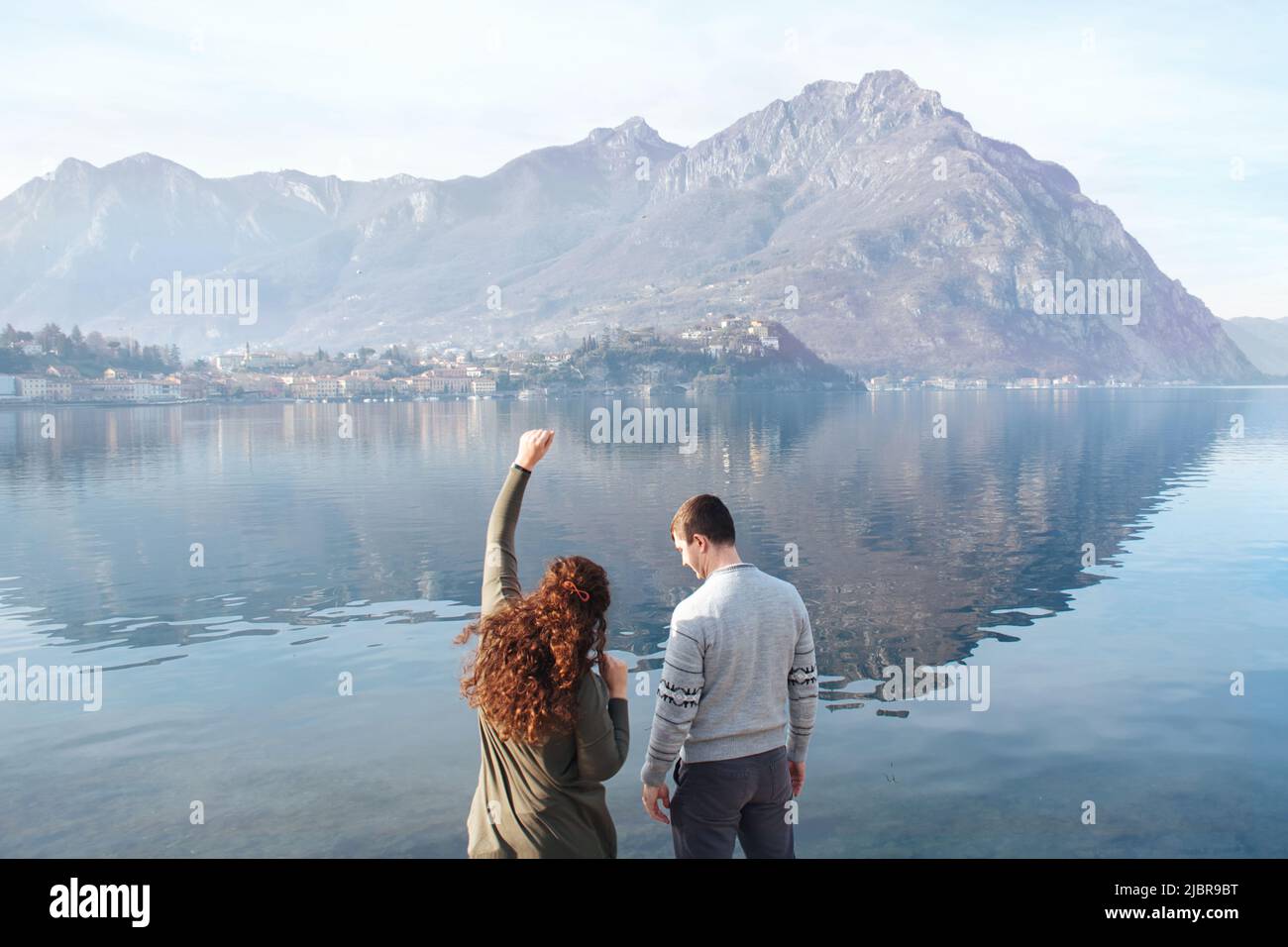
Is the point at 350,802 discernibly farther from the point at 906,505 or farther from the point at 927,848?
the point at 906,505

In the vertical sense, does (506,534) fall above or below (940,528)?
above

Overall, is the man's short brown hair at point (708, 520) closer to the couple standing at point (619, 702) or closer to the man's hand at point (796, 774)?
the couple standing at point (619, 702)

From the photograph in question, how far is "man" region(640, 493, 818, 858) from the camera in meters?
5.64

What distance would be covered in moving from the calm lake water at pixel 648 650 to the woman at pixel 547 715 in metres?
5.25

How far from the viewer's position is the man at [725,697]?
18.5 ft

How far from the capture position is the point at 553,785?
4980 mm

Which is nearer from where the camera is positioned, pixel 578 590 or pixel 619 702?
pixel 578 590

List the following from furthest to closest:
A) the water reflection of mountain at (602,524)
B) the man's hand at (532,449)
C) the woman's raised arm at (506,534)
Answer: the water reflection of mountain at (602,524) → the man's hand at (532,449) → the woman's raised arm at (506,534)

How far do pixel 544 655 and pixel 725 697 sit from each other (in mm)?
1427

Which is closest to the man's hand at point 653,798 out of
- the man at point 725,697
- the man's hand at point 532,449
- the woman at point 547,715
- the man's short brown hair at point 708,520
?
the man at point 725,697

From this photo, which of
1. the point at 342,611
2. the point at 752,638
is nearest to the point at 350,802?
the point at 752,638

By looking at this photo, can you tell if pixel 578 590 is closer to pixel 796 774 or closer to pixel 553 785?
pixel 553 785

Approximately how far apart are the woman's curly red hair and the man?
967mm

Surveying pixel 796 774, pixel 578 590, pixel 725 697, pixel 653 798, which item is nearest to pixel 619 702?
pixel 578 590
